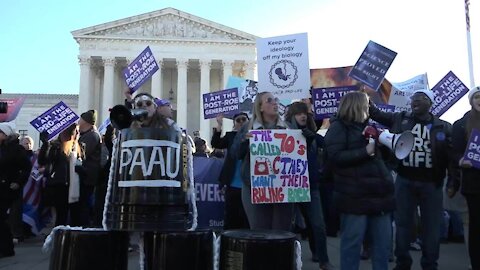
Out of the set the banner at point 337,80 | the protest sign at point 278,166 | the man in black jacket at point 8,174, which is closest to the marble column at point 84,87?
the banner at point 337,80

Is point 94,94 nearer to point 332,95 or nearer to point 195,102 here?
point 195,102

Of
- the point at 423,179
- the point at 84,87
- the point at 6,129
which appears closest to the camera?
the point at 423,179

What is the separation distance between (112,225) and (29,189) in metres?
6.62

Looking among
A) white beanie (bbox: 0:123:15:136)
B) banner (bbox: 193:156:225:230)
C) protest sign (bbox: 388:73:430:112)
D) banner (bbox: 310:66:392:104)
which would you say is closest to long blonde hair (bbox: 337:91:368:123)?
banner (bbox: 193:156:225:230)

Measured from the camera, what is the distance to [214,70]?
56.5 meters

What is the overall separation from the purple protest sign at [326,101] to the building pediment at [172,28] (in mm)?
47121

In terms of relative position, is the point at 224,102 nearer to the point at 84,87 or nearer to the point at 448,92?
the point at 448,92

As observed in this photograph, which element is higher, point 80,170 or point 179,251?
point 80,170

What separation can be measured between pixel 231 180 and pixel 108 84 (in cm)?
4778

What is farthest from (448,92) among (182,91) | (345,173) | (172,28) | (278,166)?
(172,28)

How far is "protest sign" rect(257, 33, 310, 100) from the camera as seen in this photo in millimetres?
7508

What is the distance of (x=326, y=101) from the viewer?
24.0 feet

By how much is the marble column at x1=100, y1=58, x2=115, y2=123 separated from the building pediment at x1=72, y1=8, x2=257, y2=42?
3416 mm

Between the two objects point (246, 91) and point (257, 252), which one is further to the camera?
point (246, 91)
